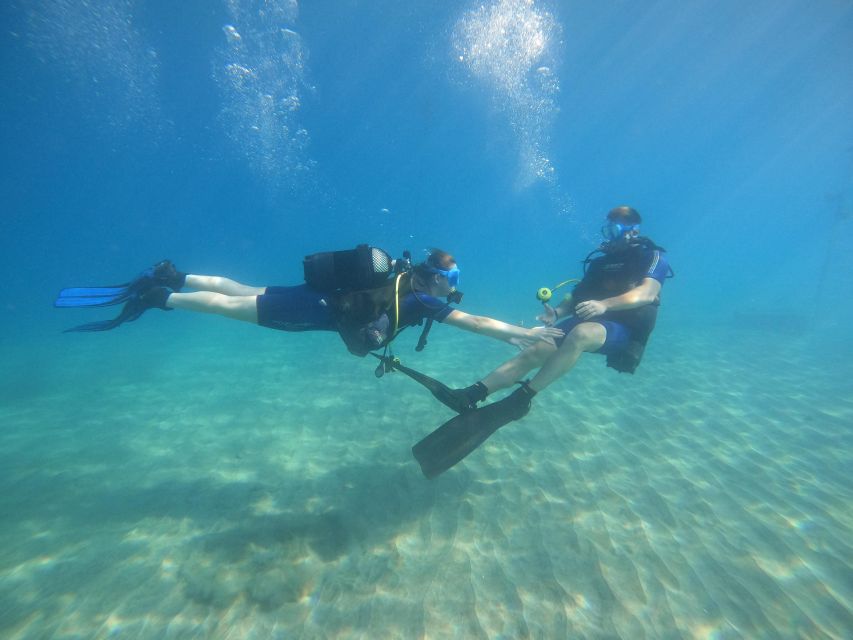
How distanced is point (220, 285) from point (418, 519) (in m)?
4.62

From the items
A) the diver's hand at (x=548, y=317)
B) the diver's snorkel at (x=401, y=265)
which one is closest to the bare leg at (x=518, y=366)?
the diver's hand at (x=548, y=317)

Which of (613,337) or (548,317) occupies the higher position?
(548,317)

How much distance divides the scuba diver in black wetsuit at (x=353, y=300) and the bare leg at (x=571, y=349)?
0.80 feet

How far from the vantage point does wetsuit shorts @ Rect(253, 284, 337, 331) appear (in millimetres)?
5074

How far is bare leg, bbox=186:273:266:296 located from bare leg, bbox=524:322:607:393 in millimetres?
4363

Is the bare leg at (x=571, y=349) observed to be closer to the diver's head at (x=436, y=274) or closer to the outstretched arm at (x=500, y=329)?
the outstretched arm at (x=500, y=329)

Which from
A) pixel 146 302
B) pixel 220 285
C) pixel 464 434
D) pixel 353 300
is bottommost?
pixel 464 434

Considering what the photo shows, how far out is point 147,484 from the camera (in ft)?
→ 19.2

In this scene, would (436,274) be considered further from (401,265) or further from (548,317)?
(548,317)

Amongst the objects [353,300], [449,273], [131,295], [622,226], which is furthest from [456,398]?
[131,295]

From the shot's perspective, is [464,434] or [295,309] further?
[295,309]

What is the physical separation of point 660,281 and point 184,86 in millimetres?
46048

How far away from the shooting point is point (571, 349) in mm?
4797

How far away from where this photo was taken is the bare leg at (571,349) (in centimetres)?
480
